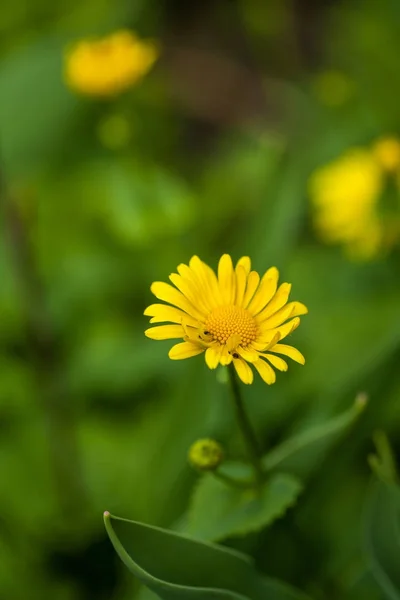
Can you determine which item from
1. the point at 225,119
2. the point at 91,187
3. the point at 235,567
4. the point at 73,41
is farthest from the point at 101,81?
the point at 225,119

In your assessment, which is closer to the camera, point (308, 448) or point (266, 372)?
point (266, 372)

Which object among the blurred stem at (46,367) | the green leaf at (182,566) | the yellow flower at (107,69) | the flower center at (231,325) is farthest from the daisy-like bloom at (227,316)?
the yellow flower at (107,69)

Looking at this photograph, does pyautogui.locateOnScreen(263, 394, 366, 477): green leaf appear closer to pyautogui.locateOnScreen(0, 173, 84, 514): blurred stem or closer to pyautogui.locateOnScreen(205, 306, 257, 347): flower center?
pyautogui.locateOnScreen(205, 306, 257, 347): flower center

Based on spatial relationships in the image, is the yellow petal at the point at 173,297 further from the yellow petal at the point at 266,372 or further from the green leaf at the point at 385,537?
the green leaf at the point at 385,537

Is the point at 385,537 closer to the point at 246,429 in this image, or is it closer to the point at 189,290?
the point at 246,429

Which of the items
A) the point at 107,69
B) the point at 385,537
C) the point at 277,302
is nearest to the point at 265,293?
the point at 277,302
